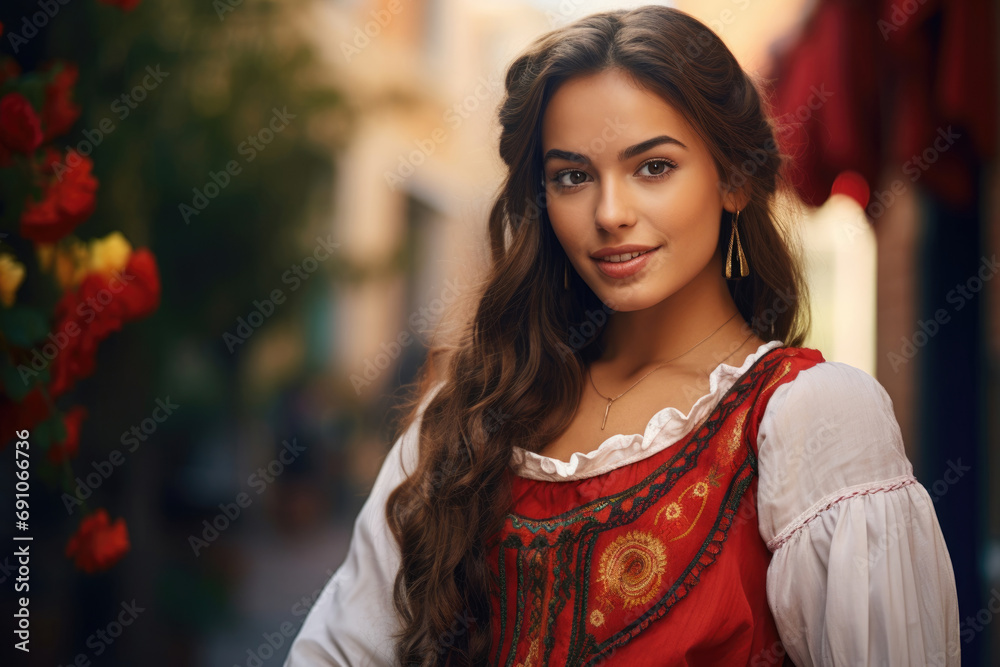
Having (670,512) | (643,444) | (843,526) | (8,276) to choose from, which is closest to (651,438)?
(643,444)

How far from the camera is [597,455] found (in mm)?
1497

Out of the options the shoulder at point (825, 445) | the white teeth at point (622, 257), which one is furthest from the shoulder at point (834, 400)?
the white teeth at point (622, 257)

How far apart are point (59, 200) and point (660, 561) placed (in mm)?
1139

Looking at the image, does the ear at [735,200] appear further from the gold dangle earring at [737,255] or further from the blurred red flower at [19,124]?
the blurred red flower at [19,124]

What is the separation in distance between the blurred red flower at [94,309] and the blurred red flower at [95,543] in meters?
0.24

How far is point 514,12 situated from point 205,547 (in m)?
10.0

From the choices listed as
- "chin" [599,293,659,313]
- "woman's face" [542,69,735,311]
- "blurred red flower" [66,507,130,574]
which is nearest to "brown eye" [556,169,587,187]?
"woman's face" [542,69,735,311]

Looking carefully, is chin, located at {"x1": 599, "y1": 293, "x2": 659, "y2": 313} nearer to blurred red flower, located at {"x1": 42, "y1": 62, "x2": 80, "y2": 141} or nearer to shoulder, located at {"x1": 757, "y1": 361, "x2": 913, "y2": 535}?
shoulder, located at {"x1": 757, "y1": 361, "x2": 913, "y2": 535}

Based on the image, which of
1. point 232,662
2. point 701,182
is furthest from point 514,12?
point 701,182

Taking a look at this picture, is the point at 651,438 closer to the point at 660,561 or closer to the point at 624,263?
the point at 660,561

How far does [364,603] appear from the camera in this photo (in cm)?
168

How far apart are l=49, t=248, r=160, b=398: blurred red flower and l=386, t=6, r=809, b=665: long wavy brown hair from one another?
628 millimetres

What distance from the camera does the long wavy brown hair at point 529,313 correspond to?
1496 millimetres

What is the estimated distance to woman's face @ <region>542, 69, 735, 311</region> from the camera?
1.43m
